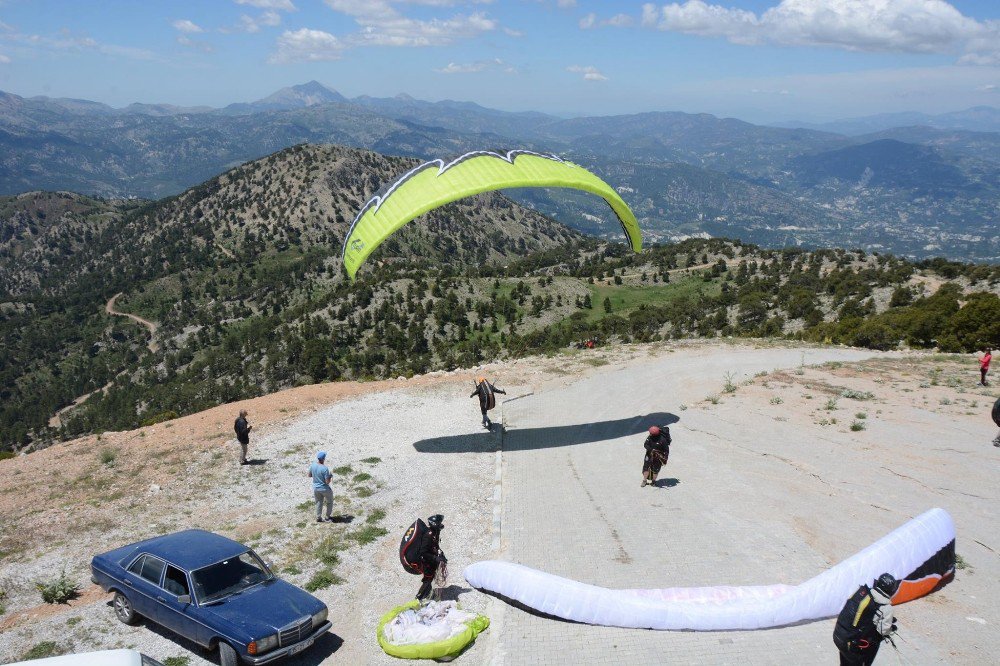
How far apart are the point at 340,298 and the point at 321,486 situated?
233 feet

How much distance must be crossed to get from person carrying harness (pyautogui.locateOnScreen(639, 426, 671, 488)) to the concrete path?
1.02 ft

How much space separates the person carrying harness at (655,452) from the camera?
12648 mm

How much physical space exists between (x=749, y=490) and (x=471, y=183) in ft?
31.3

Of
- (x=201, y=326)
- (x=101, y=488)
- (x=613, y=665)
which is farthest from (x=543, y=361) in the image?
(x=201, y=326)

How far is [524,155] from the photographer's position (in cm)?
1714

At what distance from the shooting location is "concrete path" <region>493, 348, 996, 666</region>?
7.61 m

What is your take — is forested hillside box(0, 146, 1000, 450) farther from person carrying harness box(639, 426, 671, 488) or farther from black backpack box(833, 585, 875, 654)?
black backpack box(833, 585, 875, 654)

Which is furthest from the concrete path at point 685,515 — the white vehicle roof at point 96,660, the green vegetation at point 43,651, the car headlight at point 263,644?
the green vegetation at point 43,651

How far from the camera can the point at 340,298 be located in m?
80.1

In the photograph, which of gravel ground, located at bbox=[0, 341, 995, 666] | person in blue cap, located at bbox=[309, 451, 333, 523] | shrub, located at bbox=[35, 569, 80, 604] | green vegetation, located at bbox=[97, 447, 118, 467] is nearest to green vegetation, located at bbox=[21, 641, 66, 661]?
gravel ground, located at bbox=[0, 341, 995, 666]

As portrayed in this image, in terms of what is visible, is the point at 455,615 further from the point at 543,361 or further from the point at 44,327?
the point at 44,327

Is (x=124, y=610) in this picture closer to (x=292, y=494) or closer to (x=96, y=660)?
(x=96, y=660)

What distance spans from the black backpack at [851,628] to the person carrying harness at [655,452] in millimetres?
6334

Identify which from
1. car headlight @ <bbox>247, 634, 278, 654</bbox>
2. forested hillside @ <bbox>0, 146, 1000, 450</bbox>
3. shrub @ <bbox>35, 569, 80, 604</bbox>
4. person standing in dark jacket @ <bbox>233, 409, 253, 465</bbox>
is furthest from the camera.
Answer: forested hillside @ <bbox>0, 146, 1000, 450</bbox>
